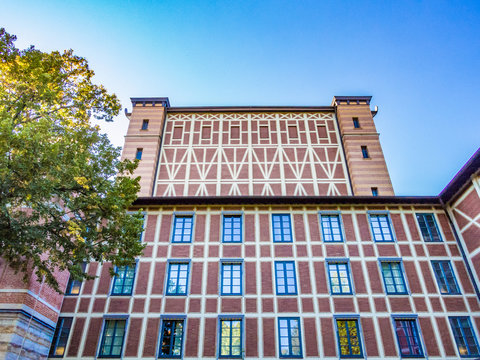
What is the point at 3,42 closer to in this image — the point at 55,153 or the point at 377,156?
the point at 55,153

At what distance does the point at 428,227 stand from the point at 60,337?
724 inches

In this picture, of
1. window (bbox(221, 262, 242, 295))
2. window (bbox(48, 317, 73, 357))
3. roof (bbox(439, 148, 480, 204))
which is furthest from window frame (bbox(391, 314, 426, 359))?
window (bbox(48, 317, 73, 357))

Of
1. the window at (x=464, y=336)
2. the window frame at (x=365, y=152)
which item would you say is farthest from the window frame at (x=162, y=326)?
the window frame at (x=365, y=152)

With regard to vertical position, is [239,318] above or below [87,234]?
below

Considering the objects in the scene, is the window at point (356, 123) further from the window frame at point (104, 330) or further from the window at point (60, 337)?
the window at point (60, 337)

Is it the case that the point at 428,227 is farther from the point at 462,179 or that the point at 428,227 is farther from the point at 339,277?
the point at 339,277

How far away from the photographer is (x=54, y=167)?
1002 cm

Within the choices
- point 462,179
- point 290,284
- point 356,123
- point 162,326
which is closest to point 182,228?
point 162,326

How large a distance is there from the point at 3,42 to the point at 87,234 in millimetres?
6712

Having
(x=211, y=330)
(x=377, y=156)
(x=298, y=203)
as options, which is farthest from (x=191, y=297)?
(x=377, y=156)

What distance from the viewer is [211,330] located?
1541 centimetres

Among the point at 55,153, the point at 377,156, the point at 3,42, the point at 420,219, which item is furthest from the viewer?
the point at 377,156

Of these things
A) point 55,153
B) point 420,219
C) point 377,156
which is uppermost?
point 377,156

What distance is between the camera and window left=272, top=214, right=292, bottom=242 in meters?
17.9
